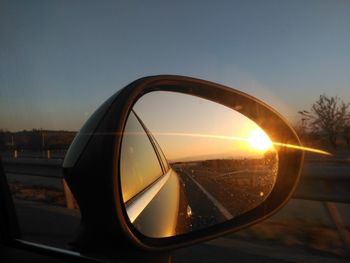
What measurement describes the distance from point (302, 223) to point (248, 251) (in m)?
2.62

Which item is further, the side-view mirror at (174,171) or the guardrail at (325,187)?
the guardrail at (325,187)

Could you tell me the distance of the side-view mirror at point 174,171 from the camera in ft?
6.75

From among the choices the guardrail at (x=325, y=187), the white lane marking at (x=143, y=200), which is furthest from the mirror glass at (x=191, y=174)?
the guardrail at (x=325, y=187)

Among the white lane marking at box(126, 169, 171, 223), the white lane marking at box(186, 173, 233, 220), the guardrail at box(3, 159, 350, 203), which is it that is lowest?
the guardrail at box(3, 159, 350, 203)

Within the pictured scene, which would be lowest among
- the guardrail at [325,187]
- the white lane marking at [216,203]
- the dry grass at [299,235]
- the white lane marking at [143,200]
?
the dry grass at [299,235]

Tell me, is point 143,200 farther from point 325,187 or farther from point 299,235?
point 299,235

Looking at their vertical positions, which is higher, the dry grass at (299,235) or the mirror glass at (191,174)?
the mirror glass at (191,174)

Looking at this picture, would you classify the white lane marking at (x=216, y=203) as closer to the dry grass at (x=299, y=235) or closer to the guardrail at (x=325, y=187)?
the guardrail at (x=325, y=187)

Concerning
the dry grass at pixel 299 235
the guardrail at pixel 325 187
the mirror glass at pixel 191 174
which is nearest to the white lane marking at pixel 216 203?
the mirror glass at pixel 191 174

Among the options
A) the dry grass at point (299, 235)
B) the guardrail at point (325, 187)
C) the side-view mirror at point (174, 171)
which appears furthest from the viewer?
the dry grass at point (299, 235)

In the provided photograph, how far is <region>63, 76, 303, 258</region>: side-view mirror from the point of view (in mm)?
2059

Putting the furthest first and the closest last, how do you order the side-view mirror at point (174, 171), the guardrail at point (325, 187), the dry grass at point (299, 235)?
the dry grass at point (299, 235) → the guardrail at point (325, 187) → the side-view mirror at point (174, 171)

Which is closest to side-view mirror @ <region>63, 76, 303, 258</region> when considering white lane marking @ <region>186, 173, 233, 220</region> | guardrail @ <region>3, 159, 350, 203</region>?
white lane marking @ <region>186, 173, 233, 220</region>

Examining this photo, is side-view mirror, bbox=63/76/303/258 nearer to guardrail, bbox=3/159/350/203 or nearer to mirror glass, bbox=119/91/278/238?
mirror glass, bbox=119/91/278/238
